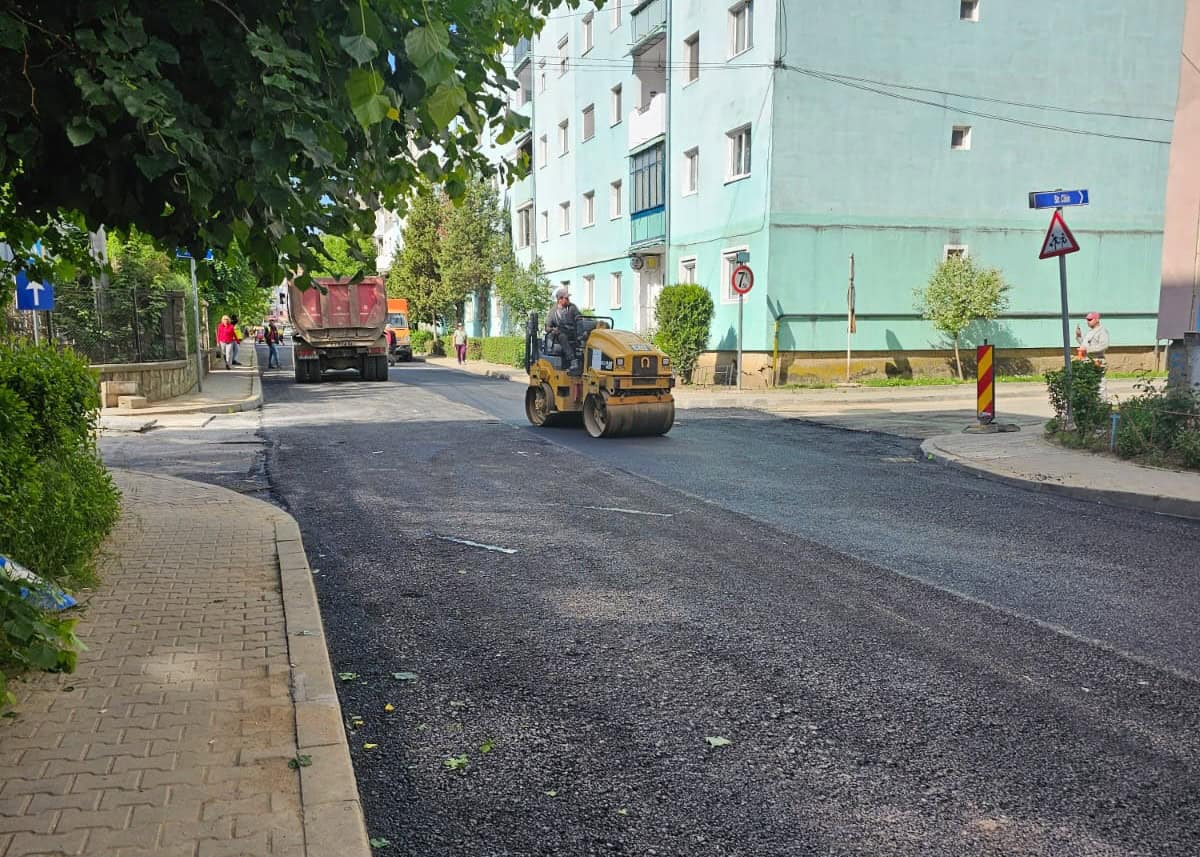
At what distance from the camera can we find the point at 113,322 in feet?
60.5

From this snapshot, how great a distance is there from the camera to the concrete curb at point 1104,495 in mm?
8102

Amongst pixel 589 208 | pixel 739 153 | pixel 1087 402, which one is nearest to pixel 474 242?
pixel 589 208

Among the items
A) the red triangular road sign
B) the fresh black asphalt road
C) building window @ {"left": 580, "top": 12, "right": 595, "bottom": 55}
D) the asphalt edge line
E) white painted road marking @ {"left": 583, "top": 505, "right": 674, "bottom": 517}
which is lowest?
the fresh black asphalt road

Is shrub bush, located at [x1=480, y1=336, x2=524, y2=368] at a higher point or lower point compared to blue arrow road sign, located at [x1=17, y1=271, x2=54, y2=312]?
lower

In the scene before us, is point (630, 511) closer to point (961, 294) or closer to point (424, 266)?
point (961, 294)

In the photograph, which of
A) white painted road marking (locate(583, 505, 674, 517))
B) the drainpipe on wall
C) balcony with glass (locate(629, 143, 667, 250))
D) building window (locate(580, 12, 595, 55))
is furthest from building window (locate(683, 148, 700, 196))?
white painted road marking (locate(583, 505, 674, 517))

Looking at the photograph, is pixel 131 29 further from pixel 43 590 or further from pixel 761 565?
pixel 761 565

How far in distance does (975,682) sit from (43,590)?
4509 millimetres

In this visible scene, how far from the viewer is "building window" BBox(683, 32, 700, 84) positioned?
26.1 meters

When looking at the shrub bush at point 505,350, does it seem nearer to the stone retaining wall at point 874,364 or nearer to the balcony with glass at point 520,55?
the stone retaining wall at point 874,364

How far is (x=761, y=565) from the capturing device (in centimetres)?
613

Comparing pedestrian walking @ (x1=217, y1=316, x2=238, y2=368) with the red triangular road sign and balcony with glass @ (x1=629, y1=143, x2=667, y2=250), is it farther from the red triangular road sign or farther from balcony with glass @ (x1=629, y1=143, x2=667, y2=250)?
the red triangular road sign

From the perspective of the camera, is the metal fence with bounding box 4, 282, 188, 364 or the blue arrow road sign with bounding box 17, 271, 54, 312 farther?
the metal fence with bounding box 4, 282, 188, 364

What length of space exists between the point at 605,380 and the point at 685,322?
1178 centimetres
